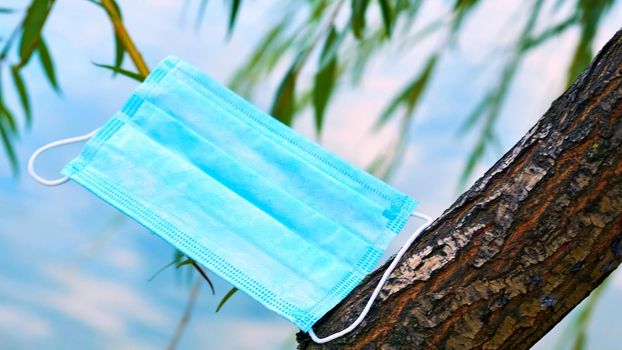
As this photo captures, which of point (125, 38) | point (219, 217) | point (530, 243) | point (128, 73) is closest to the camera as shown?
point (530, 243)

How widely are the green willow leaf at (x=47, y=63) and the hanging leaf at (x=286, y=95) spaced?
0.46 m

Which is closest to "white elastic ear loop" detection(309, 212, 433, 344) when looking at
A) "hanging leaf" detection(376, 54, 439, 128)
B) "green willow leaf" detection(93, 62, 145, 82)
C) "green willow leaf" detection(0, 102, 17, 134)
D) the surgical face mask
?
the surgical face mask

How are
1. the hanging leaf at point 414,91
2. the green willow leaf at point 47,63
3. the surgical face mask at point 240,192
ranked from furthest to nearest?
the hanging leaf at point 414,91 < the green willow leaf at point 47,63 < the surgical face mask at point 240,192

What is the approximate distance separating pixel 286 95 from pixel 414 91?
0.62 meters

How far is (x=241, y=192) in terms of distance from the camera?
3.32 feet

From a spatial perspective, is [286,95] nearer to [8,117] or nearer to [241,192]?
[8,117]

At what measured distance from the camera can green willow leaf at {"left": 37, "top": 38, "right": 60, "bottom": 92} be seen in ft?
5.79

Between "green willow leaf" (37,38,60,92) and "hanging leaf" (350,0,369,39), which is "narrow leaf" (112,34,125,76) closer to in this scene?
"green willow leaf" (37,38,60,92)

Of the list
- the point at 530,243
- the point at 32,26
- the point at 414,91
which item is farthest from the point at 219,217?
the point at 414,91

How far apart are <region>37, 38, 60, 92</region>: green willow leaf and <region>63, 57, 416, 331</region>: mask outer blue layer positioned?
801 mm

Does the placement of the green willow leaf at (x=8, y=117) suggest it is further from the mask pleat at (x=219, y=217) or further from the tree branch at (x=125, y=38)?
the mask pleat at (x=219, y=217)

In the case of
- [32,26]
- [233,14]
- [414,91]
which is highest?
[414,91]

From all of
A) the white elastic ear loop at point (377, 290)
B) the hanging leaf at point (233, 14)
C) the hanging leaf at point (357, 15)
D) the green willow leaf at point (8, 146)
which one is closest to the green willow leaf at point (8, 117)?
the green willow leaf at point (8, 146)

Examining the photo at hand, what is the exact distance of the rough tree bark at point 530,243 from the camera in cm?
85
